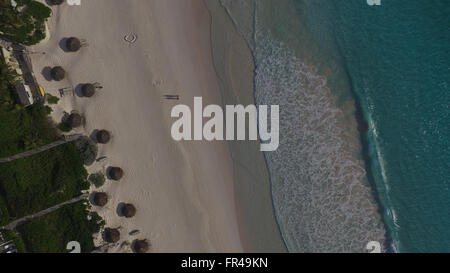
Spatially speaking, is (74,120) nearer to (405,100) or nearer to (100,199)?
(100,199)

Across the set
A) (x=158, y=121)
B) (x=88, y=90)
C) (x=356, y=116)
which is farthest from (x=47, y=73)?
(x=356, y=116)

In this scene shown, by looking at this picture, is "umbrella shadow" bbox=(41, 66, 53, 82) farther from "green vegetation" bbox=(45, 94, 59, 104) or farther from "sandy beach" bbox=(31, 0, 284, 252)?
"green vegetation" bbox=(45, 94, 59, 104)

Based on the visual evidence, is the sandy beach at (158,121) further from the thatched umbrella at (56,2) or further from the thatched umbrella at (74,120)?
the thatched umbrella at (74,120)

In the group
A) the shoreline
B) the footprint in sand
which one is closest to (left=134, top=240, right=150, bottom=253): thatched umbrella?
the shoreline

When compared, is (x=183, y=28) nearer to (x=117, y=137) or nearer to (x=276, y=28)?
(x=276, y=28)

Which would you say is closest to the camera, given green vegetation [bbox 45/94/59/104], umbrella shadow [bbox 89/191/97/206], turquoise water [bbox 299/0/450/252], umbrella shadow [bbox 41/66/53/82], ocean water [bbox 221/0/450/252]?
green vegetation [bbox 45/94/59/104]

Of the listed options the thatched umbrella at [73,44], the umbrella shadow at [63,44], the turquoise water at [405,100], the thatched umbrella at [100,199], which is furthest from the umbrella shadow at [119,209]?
the turquoise water at [405,100]
